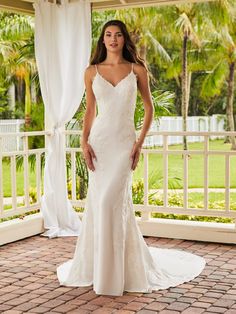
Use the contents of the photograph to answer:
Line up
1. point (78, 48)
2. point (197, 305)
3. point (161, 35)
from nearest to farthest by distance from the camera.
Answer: point (197, 305), point (78, 48), point (161, 35)

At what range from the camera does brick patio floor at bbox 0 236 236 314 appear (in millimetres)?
3559

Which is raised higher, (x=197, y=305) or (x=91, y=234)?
(x=91, y=234)

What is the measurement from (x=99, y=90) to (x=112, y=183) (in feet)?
2.16

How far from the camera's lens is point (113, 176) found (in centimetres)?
389

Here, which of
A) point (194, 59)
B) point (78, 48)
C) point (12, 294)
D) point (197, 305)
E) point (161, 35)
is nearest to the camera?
point (197, 305)

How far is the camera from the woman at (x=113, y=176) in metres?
3.83

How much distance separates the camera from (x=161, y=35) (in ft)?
59.7

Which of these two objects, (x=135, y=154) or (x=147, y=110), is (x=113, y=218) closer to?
(x=135, y=154)

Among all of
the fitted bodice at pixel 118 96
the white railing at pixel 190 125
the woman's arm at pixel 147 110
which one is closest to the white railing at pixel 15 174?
the fitted bodice at pixel 118 96

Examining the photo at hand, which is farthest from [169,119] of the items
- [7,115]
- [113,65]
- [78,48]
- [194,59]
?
[113,65]

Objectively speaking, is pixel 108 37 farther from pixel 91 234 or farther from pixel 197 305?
pixel 197 305

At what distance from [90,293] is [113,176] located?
31.7 inches

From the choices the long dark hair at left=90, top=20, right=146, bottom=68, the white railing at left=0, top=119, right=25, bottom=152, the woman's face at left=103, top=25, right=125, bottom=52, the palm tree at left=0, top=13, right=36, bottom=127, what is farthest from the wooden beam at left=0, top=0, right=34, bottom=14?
the white railing at left=0, top=119, right=25, bottom=152

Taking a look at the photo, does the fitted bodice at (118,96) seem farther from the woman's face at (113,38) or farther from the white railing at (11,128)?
the white railing at (11,128)
